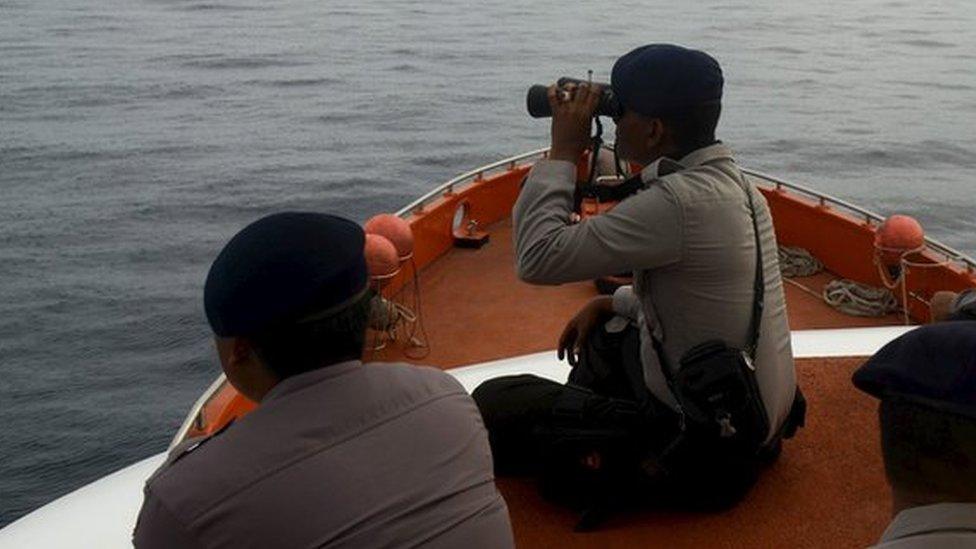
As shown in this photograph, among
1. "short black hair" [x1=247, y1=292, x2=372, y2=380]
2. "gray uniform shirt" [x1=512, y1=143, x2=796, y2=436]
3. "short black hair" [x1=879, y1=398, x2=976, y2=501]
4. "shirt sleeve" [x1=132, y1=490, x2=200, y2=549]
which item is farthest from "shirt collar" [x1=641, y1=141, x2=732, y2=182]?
"shirt sleeve" [x1=132, y1=490, x2=200, y2=549]

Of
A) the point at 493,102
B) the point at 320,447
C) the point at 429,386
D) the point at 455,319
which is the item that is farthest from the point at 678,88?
the point at 493,102

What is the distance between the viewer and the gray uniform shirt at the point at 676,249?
8.77 feet

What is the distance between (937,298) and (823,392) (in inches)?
42.8

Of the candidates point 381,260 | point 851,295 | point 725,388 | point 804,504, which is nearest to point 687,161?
point 725,388

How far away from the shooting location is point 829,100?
25.7 meters

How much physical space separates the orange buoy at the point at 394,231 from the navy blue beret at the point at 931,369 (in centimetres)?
477

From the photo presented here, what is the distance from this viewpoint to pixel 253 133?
20.8m

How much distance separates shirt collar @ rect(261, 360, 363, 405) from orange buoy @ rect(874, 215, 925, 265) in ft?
17.6

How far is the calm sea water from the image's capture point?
9.52m

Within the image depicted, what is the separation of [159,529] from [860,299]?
225 inches

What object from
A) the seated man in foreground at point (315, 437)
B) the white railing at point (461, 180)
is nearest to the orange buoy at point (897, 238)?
→ the white railing at point (461, 180)

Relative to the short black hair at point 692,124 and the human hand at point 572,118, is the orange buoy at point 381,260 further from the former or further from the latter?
the short black hair at point 692,124

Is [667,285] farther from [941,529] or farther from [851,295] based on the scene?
[851,295]

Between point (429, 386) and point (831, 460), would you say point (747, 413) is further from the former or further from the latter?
point (429, 386)
